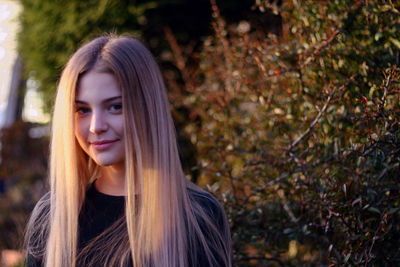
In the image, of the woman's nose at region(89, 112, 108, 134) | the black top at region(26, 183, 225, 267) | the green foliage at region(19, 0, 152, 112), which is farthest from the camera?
the green foliage at region(19, 0, 152, 112)

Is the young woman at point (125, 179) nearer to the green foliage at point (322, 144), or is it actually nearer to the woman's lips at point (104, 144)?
the woman's lips at point (104, 144)

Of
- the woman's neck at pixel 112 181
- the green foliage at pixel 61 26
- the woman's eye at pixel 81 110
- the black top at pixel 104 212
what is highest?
the green foliage at pixel 61 26

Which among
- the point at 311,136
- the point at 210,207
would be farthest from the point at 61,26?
the point at 210,207

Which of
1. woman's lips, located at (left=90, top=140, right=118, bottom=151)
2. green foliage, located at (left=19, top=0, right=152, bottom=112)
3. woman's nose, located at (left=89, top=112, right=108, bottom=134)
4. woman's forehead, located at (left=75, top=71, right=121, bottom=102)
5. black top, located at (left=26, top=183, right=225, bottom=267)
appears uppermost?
green foliage, located at (left=19, top=0, right=152, bottom=112)

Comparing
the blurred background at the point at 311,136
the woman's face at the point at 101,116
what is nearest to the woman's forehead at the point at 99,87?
the woman's face at the point at 101,116

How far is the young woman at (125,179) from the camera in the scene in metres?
1.96

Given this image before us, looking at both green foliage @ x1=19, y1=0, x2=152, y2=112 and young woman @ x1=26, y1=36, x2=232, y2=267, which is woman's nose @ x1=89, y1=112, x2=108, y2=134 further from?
green foliage @ x1=19, y1=0, x2=152, y2=112

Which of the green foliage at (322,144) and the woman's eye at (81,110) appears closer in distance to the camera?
the woman's eye at (81,110)

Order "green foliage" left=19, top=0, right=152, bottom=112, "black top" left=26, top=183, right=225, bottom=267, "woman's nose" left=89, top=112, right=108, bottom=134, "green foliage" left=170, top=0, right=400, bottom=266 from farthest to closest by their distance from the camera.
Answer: "green foliage" left=19, top=0, right=152, bottom=112
"green foliage" left=170, top=0, right=400, bottom=266
"black top" left=26, top=183, right=225, bottom=267
"woman's nose" left=89, top=112, right=108, bottom=134

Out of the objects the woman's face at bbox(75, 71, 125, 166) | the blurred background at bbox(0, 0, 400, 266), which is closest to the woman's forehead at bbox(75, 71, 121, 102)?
the woman's face at bbox(75, 71, 125, 166)

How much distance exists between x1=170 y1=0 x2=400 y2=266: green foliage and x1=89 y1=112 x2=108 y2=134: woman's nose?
2.92 ft

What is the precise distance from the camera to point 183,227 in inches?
77.5

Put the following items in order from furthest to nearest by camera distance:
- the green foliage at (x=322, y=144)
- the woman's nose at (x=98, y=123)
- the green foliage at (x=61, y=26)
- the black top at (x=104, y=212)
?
the green foliage at (x=61, y=26) < the green foliage at (x=322, y=144) < the black top at (x=104, y=212) < the woman's nose at (x=98, y=123)

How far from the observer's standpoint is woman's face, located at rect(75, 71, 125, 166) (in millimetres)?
1962
